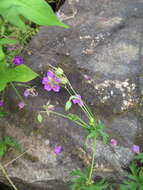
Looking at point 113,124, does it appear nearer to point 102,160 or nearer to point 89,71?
point 102,160

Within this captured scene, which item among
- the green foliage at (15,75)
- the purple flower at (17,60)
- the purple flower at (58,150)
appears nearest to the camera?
the green foliage at (15,75)

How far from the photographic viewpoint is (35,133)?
202 centimetres

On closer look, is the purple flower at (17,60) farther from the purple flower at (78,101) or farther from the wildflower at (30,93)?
the purple flower at (78,101)

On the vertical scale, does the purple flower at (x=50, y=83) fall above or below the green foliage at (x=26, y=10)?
below

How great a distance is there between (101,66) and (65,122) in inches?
17.8

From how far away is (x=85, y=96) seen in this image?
2.04 metres

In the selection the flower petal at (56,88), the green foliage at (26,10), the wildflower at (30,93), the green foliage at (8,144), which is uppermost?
the green foliage at (26,10)

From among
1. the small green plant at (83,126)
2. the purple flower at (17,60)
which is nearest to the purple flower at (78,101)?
the small green plant at (83,126)

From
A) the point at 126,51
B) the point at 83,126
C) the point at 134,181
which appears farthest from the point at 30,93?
the point at 134,181

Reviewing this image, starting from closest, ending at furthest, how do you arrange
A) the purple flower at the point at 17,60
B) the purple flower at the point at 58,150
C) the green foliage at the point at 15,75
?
1. the green foliage at the point at 15,75
2. the purple flower at the point at 58,150
3. the purple flower at the point at 17,60

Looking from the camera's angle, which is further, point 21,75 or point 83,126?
point 21,75

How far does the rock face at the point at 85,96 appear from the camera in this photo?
1918 millimetres

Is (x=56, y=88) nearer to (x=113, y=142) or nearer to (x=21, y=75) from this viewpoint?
(x=21, y=75)

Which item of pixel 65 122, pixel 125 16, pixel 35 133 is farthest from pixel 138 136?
pixel 125 16
